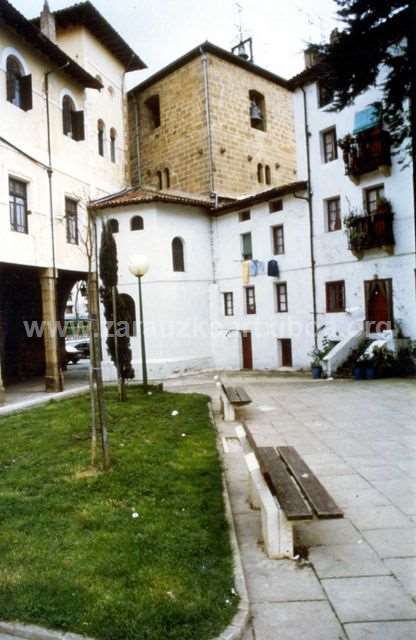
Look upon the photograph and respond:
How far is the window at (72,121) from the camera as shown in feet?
59.8

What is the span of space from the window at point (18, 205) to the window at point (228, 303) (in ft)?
33.4

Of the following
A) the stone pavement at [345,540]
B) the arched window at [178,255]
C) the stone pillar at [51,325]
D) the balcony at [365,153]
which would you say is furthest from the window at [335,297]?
the stone pillar at [51,325]

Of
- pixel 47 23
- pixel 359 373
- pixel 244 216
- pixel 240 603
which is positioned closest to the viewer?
pixel 240 603

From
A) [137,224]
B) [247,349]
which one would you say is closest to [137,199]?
[137,224]

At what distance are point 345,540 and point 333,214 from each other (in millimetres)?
16228

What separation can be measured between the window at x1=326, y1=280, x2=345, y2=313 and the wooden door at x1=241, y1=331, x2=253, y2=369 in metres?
4.45

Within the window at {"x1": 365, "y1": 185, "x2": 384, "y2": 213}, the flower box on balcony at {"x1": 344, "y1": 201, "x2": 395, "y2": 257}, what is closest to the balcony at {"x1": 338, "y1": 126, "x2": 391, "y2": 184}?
the window at {"x1": 365, "y1": 185, "x2": 384, "y2": 213}

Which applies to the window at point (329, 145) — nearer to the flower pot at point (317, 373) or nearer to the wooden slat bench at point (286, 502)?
the flower pot at point (317, 373)

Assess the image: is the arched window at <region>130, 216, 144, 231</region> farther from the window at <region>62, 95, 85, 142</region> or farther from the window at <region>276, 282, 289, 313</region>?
the window at <region>276, 282, 289, 313</region>

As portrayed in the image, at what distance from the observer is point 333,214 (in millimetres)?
19109

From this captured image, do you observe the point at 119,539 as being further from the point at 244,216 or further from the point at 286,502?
the point at 244,216

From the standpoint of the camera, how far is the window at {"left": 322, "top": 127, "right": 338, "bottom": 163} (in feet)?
63.0

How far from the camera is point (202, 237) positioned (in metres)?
23.1

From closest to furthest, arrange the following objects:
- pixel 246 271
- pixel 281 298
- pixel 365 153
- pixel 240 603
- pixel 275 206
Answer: pixel 240 603, pixel 365 153, pixel 275 206, pixel 281 298, pixel 246 271
